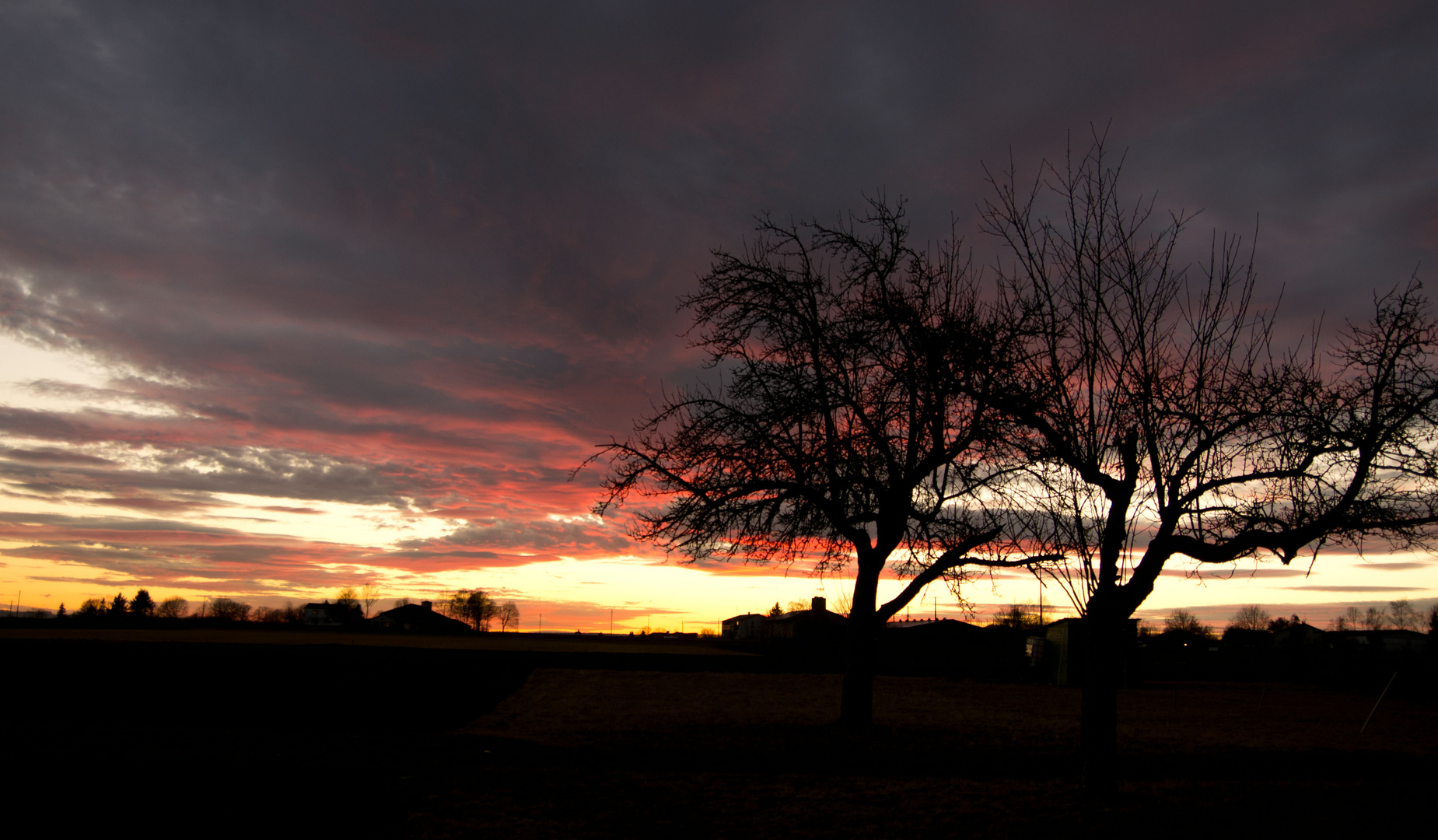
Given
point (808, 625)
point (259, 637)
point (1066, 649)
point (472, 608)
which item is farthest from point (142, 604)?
point (1066, 649)

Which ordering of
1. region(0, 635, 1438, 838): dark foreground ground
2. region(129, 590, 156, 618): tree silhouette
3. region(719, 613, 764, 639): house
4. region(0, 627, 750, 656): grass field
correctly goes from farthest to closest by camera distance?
1. region(129, 590, 156, 618): tree silhouette
2. region(719, 613, 764, 639): house
3. region(0, 627, 750, 656): grass field
4. region(0, 635, 1438, 838): dark foreground ground

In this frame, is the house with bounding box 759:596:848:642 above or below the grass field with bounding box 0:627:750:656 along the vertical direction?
above

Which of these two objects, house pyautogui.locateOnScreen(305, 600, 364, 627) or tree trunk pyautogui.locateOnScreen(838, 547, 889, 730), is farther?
house pyautogui.locateOnScreen(305, 600, 364, 627)

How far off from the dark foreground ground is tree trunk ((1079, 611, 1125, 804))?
1.15ft

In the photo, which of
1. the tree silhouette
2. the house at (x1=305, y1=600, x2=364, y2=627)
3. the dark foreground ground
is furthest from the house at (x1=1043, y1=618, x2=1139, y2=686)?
the tree silhouette

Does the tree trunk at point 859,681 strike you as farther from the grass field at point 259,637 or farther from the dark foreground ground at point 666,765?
the grass field at point 259,637

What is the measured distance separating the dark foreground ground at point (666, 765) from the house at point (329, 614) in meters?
99.1

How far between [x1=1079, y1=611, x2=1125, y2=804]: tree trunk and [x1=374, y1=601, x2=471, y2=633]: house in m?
114

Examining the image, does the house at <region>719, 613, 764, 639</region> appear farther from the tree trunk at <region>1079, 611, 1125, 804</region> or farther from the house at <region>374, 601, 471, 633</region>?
the tree trunk at <region>1079, 611, 1125, 804</region>

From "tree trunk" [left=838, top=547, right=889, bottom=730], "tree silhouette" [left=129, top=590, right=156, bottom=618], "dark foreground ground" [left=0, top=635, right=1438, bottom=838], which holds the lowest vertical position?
"tree silhouette" [left=129, top=590, right=156, bottom=618]

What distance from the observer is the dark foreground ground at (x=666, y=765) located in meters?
7.64

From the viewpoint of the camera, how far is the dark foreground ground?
764 centimetres

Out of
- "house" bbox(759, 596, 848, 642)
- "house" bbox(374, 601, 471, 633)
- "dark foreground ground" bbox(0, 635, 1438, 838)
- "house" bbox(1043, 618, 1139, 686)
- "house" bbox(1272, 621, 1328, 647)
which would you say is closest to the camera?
"dark foreground ground" bbox(0, 635, 1438, 838)

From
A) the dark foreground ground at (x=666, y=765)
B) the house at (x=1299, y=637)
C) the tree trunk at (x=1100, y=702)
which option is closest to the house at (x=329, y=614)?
the dark foreground ground at (x=666, y=765)
